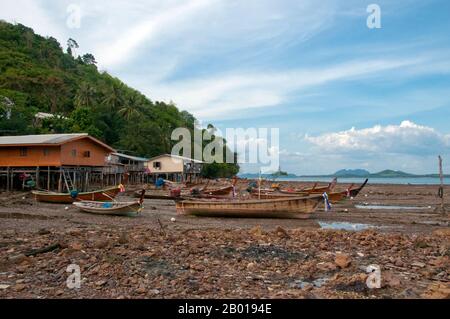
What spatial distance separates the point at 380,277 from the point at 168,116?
90163 mm

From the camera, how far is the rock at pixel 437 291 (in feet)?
22.3

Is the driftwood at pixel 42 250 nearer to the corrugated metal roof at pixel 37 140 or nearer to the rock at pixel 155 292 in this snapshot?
the rock at pixel 155 292

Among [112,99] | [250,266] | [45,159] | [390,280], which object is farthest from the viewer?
[112,99]

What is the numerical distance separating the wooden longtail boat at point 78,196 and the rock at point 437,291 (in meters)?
21.7

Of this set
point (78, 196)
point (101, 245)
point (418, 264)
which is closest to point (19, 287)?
point (101, 245)

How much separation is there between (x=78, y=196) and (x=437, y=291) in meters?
23.7

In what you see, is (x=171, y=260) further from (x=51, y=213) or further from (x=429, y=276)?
(x=51, y=213)

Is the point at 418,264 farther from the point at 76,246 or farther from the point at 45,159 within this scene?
the point at 45,159

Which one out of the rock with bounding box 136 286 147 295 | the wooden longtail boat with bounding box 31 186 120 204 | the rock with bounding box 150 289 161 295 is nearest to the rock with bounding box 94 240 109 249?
the rock with bounding box 136 286 147 295

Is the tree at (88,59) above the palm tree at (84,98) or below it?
above

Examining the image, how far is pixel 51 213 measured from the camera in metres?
21.9

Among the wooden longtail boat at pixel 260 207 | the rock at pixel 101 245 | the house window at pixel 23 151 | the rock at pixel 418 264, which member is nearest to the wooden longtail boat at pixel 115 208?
the wooden longtail boat at pixel 260 207

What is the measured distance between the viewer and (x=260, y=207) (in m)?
21.3
